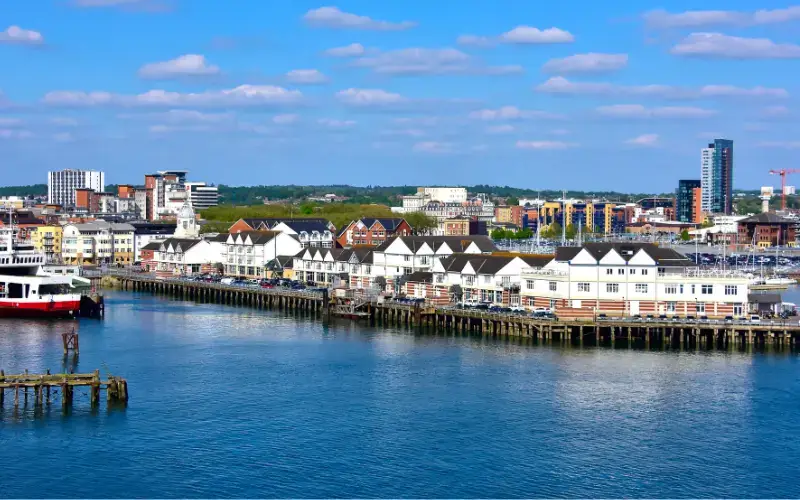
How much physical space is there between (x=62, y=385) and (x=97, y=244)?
6267 centimetres

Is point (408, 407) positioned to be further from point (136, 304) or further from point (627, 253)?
point (136, 304)

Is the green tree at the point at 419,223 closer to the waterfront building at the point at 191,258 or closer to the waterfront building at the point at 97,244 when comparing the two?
the waterfront building at the point at 97,244

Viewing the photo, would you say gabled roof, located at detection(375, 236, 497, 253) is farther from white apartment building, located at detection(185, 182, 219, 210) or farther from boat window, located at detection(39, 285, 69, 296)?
white apartment building, located at detection(185, 182, 219, 210)

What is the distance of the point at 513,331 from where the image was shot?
→ 4825 centimetres

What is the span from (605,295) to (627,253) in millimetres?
2061

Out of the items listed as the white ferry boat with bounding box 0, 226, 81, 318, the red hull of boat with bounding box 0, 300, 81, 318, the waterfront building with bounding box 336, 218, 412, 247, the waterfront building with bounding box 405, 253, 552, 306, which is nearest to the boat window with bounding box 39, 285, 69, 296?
the white ferry boat with bounding box 0, 226, 81, 318

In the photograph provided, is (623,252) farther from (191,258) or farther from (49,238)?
(49,238)

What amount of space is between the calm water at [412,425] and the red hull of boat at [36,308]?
1041 centimetres

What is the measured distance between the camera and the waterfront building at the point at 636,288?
47.1m

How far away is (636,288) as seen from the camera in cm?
4775

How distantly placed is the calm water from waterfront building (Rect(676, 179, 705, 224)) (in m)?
154

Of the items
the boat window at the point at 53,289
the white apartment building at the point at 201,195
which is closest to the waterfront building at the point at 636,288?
the boat window at the point at 53,289

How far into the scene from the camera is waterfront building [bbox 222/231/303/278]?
247 feet

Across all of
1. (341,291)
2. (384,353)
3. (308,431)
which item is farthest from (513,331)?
(308,431)
